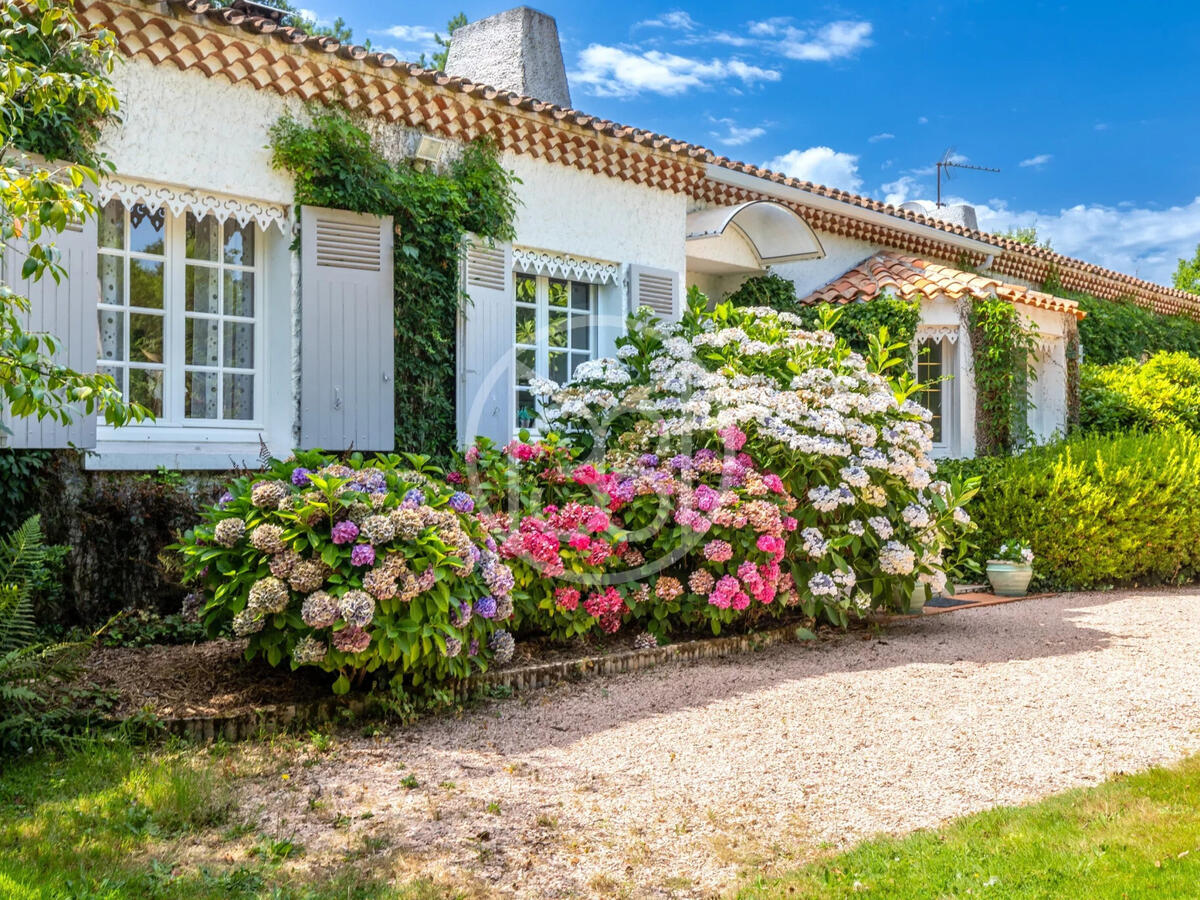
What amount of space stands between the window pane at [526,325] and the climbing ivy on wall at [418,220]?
97 cm

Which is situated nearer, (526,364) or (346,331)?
(346,331)

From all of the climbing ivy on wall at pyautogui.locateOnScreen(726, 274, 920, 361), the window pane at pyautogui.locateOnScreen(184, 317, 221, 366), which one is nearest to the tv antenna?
the climbing ivy on wall at pyautogui.locateOnScreen(726, 274, 920, 361)

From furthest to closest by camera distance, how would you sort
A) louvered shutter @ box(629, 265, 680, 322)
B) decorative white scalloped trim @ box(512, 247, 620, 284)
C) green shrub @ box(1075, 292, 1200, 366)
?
A: green shrub @ box(1075, 292, 1200, 366) → louvered shutter @ box(629, 265, 680, 322) → decorative white scalloped trim @ box(512, 247, 620, 284)

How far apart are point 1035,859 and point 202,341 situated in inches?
257

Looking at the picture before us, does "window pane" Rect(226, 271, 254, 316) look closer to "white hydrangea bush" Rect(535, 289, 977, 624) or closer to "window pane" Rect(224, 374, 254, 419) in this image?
"window pane" Rect(224, 374, 254, 419)

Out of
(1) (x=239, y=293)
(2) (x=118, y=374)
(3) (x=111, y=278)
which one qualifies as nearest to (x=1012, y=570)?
(1) (x=239, y=293)

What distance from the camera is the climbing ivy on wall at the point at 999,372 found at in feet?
42.0

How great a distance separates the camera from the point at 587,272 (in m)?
10.0

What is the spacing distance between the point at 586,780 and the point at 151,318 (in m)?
5.00

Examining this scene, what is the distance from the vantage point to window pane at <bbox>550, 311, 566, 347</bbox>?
9906 millimetres

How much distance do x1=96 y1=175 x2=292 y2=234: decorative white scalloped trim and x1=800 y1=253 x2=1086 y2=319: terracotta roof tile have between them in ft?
23.1

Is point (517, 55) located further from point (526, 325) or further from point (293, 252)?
point (293, 252)

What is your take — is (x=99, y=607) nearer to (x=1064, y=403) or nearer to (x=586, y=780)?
(x=586, y=780)

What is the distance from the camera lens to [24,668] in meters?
4.46
